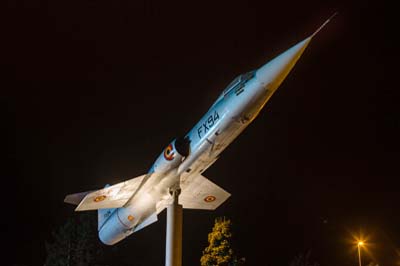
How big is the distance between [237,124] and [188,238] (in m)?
20.9

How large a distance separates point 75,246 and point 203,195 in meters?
13.3

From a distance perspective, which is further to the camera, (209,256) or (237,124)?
(209,256)

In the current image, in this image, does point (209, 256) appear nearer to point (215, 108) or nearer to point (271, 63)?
point (215, 108)

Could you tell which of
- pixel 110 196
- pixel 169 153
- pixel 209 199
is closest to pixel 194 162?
pixel 169 153

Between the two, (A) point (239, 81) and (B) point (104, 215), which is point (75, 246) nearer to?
(B) point (104, 215)

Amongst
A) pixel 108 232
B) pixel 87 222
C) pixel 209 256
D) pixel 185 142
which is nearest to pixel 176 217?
pixel 185 142

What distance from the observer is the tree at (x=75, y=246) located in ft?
86.4

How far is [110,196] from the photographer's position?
14.5 metres

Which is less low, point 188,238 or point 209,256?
point 188,238

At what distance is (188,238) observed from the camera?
31547mm

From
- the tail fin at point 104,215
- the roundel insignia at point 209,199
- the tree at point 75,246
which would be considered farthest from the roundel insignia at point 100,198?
the tree at point 75,246

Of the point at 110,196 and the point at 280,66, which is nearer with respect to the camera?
the point at 280,66

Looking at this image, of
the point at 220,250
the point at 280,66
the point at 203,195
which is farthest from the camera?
the point at 220,250

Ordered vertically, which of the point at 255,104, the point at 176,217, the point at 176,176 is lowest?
the point at 176,217
